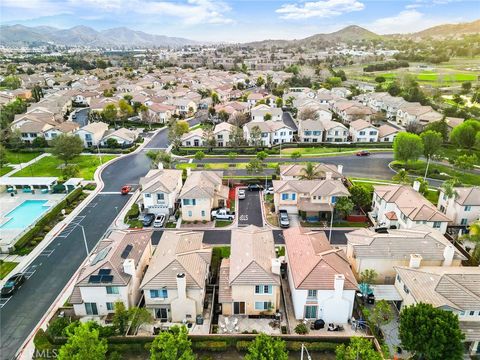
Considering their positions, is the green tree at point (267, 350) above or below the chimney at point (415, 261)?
below

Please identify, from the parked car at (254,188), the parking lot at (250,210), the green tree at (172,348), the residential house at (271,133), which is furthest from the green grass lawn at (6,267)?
the residential house at (271,133)

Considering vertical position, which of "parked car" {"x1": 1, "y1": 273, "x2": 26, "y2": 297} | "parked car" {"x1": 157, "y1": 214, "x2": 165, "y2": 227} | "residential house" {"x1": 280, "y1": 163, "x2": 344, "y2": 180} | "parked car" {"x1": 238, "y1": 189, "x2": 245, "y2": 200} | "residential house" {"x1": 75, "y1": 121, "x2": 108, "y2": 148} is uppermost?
"residential house" {"x1": 75, "y1": 121, "x2": 108, "y2": 148}

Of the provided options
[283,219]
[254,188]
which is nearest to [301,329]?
[283,219]

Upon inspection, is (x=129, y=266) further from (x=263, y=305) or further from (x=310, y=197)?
(x=310, y=197)

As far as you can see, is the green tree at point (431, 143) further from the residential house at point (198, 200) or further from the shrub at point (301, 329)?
the shrub at point (301, 329)

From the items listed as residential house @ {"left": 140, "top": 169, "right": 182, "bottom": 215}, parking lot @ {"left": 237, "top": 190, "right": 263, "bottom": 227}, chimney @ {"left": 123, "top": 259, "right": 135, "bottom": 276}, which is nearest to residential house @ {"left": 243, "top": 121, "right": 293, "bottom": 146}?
parking lot @ {"left": 237, "top": 190, "right": 263, "bottom": 227}

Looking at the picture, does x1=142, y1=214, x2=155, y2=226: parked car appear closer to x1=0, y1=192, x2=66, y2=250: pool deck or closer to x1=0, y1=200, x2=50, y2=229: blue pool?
x1=0, y1=192, x2=66, y2=250: pool deck
